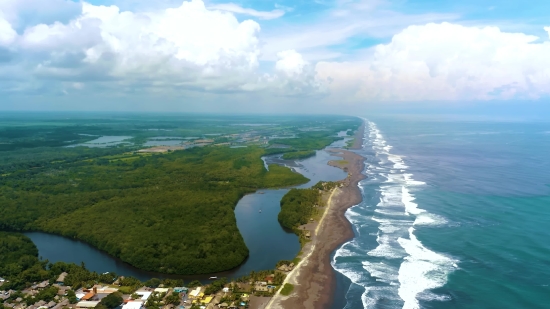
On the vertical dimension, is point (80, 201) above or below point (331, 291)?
above

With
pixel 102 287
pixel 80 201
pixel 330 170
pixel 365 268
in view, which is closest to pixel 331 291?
pixel 365 268

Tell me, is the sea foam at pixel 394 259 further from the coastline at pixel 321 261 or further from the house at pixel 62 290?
the house at pixel 62 290

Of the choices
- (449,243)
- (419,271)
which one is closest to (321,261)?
(419,271)

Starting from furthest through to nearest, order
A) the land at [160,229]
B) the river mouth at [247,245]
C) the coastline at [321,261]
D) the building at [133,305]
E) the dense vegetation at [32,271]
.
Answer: the river mouth at [247,245] < the dense vegetation at [32,271] < the land at [160,229] < the coastline at [321,261] < the building at [133,305]

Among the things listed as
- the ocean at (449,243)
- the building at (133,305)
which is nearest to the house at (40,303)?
the building at (133,305)

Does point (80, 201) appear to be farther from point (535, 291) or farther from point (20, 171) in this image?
point (535, 291)

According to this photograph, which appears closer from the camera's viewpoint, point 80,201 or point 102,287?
point 102,287
